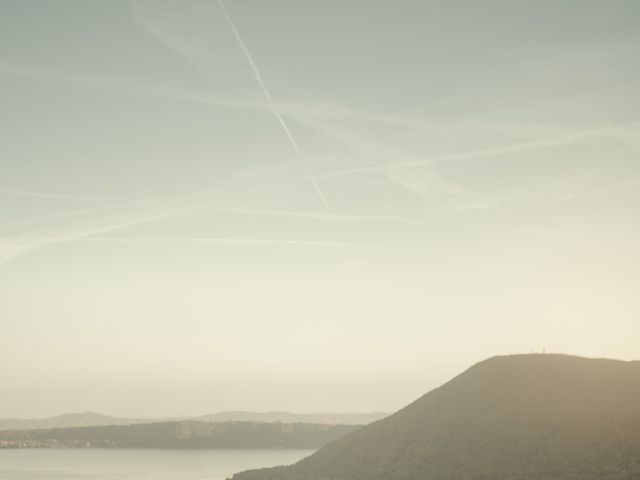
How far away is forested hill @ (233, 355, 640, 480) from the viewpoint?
6141 cm

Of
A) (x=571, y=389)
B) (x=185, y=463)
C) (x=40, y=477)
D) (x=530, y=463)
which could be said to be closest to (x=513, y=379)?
(x=571, y=389)

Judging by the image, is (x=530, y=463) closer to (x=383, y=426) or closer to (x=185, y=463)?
(x=383, y=426)

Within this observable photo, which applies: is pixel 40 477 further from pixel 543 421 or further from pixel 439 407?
pixel 543 421

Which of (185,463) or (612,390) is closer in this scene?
(612,390)

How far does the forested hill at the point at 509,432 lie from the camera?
61.4 m

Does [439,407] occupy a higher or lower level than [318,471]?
higher

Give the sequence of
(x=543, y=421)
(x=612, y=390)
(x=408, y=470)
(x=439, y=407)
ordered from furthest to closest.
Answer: (x=439, y=407)
(x=612, y=390)
(x=543, y=421)
(x=408, y=470)

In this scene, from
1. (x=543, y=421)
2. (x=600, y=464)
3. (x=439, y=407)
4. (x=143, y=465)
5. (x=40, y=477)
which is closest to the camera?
(x=600, y=464)

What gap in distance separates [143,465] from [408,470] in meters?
101

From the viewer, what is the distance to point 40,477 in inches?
4823

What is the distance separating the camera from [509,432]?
232 ft

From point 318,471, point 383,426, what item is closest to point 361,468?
point 318,471

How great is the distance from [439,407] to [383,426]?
27.7 feet

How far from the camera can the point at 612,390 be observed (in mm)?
76438
